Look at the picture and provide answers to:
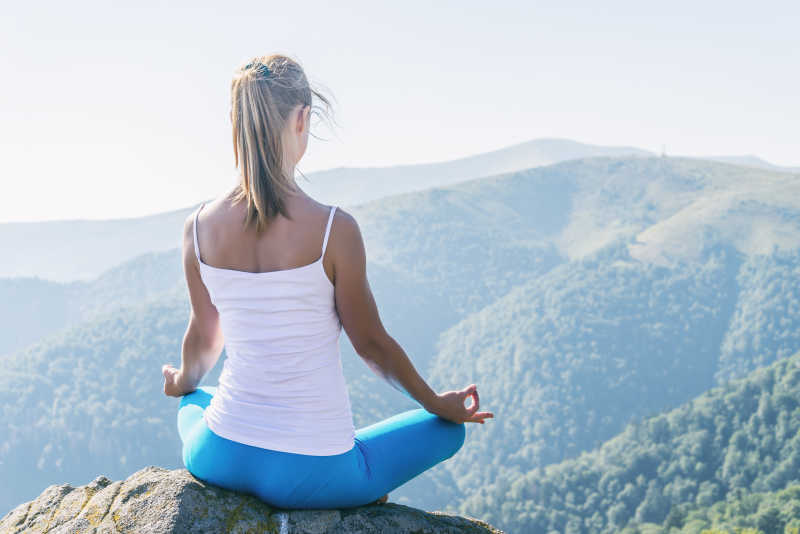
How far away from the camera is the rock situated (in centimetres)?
213

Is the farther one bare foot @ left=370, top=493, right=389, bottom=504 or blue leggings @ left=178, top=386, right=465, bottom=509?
bare foot @ left=370, top=493, right=389, bottom=504

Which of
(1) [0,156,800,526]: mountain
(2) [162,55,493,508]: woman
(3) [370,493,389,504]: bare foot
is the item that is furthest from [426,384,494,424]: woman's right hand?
(1) [0,156,800,526]: mountain

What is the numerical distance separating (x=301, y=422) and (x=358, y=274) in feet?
1.75

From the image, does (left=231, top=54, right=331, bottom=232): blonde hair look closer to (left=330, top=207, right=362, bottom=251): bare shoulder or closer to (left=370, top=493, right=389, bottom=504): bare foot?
(left=330, top=207, right=362, bottom=251): bare shoulder

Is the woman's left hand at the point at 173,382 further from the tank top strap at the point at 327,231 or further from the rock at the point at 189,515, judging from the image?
the tank top strap at the point at 327,231

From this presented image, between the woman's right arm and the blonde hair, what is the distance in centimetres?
21

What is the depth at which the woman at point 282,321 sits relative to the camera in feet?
6.84

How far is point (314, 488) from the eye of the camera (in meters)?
2.24

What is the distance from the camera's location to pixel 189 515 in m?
2.13

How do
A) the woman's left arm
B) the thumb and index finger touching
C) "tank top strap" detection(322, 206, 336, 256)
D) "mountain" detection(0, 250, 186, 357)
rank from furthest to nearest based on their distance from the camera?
"mountain" detection(0, 250, 186, 357)
the thumb and index finger touching
the woman's left arm
"tank top strap" detection(322, 206, 336, 256)

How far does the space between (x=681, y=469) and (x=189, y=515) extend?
7163 cm

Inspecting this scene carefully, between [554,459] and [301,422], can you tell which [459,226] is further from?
[301,422]

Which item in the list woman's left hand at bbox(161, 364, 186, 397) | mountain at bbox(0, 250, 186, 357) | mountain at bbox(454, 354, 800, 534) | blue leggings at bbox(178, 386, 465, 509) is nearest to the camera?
blue leggings at bbox(178, 386, 465, 509)

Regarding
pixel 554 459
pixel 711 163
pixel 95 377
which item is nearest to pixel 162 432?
pixel 95 377
